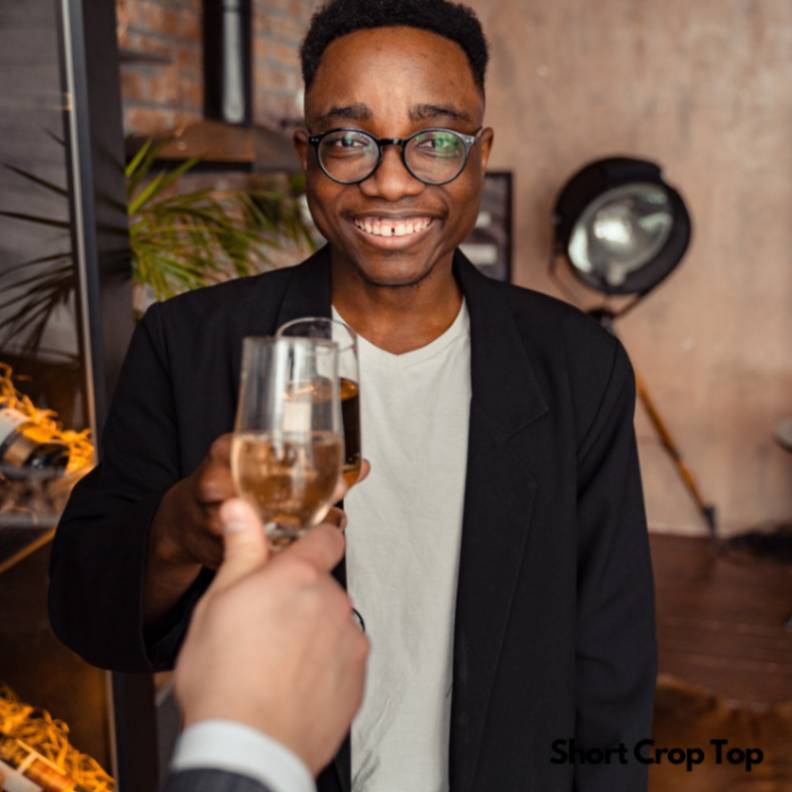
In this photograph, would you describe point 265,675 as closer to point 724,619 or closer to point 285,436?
point 285,436

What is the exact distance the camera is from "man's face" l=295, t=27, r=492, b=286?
1.16 m

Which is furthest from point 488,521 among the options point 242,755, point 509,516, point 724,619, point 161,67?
point 724,619

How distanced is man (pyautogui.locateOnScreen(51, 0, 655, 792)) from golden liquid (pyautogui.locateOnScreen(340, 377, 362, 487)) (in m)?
0.28

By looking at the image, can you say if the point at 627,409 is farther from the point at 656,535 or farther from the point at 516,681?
the point at 656,535

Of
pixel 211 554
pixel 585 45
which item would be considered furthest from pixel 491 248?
pixel 211 554

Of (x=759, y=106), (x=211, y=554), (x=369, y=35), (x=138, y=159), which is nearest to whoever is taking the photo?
(x=211, y=554)

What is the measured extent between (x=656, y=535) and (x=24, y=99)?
3626mm

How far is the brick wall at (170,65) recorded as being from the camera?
262 centimetres

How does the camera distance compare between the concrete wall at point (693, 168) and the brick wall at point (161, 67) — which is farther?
the concrete wall at point (693, 168)

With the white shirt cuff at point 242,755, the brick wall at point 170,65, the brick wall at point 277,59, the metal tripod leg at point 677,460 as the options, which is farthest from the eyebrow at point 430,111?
the metal tripod leg at point 677,460

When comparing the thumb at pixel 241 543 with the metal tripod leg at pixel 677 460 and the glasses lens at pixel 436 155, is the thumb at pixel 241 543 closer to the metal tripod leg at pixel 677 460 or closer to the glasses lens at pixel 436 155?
the glasses lens at pixel 436 155

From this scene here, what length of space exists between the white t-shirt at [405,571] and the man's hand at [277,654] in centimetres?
53

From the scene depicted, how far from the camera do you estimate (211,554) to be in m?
0.90

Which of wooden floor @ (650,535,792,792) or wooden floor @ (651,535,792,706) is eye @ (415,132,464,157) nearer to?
wooden floor @ (650,535,792,792)
